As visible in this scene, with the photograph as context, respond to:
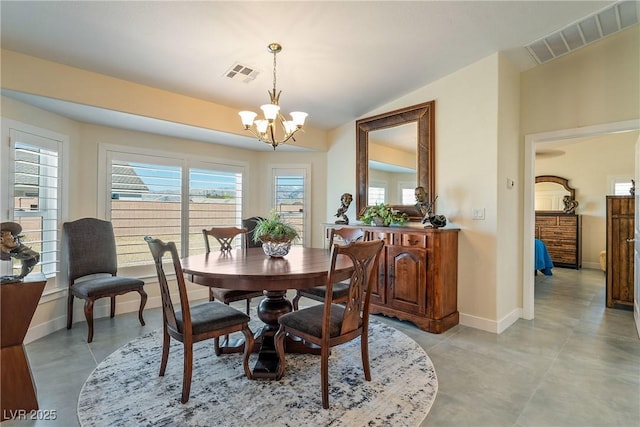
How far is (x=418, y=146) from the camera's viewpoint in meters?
3.84

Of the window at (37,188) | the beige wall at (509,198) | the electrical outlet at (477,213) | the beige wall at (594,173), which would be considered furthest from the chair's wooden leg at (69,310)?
the beige wall at (594,173)

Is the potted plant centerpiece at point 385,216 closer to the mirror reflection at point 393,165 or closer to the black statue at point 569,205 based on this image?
the mirror reflection at point 393,165

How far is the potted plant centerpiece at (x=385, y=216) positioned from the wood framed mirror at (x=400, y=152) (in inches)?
4.9

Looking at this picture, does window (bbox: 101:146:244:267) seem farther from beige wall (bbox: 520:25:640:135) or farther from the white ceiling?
beige wall (bbox: 520:25:640:135)

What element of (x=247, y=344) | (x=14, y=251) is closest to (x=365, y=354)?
(x=247, y=344)

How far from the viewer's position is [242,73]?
10.6 feet

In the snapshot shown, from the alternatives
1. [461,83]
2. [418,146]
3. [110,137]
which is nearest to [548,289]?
[418,146]

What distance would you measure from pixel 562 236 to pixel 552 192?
3.46ft

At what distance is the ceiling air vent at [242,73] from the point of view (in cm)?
313

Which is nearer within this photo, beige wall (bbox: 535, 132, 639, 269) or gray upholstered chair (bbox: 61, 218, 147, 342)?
gray upholstered chair (bbox: 61, 218, 147, 342)

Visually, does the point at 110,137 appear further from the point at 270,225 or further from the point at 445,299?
the point at 445,299

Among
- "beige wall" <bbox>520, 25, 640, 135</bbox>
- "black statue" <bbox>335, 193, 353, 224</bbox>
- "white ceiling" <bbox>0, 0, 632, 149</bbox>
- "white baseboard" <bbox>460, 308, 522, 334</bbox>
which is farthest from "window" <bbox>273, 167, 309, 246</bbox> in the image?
"beige wall" <bbox>520, 25, 640, 135</bbox>

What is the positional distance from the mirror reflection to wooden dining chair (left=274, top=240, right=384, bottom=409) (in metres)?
2.05

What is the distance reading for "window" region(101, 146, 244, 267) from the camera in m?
3.82
